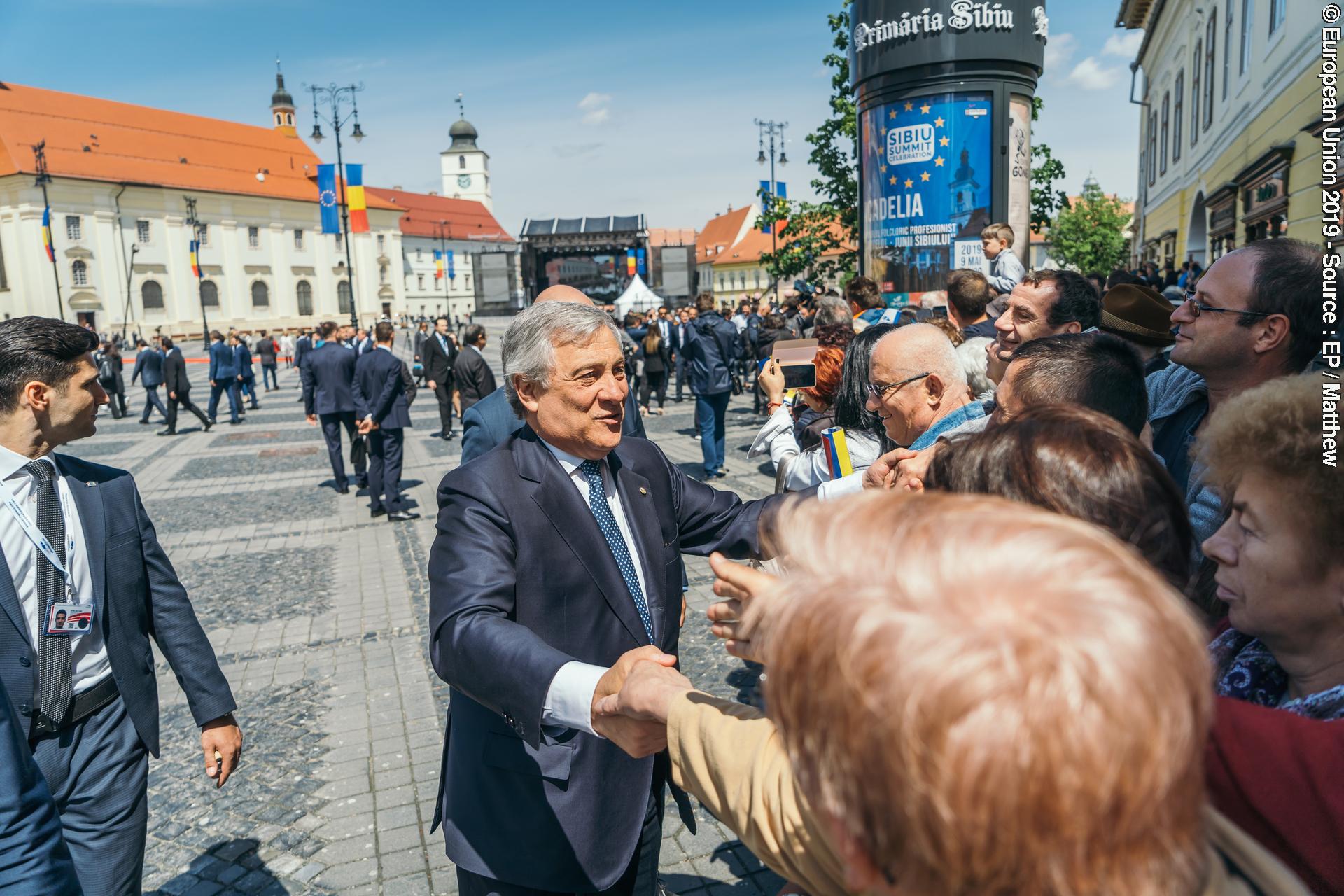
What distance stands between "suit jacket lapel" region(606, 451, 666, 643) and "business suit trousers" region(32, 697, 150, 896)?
1.51 m

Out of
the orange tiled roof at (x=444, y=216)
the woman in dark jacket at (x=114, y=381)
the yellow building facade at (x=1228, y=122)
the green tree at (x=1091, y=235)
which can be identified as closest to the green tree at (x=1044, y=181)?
the yellow building facade at (x=1228, y=122)

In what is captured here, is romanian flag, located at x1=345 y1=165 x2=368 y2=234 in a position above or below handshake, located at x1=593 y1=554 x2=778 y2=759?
above

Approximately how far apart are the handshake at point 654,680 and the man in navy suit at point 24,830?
40.5 inches

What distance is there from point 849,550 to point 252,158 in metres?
95.1

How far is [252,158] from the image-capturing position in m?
82.7

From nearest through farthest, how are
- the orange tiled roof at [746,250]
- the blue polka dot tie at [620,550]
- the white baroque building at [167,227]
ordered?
1. the blue polka dot tie at [620,550]
2. the white baroque building at [167,227]
3. the orange tiled roof at [746,250]

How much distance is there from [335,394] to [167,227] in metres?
69.9

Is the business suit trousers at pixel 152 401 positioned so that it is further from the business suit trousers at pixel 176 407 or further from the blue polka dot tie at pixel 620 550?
the blue polka dot tie at pixel 620 550

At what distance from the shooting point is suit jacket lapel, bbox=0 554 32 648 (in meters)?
2.21

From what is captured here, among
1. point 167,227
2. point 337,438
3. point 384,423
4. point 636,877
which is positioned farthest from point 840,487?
point 167,227

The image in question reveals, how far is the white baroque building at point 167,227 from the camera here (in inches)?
2397

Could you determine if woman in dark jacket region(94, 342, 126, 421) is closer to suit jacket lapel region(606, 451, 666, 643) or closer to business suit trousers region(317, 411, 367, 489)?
business suit trousers region(317, 411, 367, 489)

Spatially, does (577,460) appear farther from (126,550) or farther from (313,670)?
(313,670)

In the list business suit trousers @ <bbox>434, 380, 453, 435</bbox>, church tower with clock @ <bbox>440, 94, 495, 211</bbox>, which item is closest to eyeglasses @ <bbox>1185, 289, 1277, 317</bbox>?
business suit trousers @ <bbox>434, 380, 453, 435</bbox>
